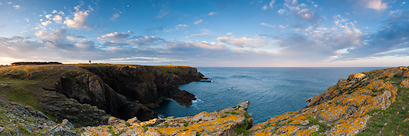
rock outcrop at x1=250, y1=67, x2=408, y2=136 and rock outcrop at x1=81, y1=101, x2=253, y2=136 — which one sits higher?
rock outcrop at x1=250, y1=67, x2=408, y2=136

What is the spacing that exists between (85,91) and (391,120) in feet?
122

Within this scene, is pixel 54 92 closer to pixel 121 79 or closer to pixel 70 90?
pixel 70 90

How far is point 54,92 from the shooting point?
21219mm

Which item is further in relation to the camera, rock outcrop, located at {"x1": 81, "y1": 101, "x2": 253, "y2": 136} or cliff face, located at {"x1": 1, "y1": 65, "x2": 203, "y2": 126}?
cliff face, located at {"x1": 1, "y1": 65, "x2": 203, "y2": 126}

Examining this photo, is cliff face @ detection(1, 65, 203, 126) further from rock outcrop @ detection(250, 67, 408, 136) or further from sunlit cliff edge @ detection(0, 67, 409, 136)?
rock outcrop @ detection(250, 67, 408, 136)

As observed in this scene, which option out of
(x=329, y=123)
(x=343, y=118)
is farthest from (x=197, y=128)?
(x=343, y=118)

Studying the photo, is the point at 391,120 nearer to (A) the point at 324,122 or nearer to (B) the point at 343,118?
(B) the point at 343,118

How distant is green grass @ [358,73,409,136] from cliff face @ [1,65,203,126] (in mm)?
27639

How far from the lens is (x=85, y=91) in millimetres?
26109

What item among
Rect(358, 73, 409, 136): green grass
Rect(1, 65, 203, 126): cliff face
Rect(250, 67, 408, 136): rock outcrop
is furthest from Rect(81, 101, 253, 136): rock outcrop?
Rect(1, 65, 203, 126): cliff face

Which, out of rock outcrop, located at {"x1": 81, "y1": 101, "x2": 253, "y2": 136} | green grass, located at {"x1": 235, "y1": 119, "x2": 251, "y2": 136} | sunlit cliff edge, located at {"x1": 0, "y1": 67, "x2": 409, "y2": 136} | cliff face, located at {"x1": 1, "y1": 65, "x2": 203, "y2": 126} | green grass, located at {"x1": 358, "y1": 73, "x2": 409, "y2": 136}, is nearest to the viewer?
green grass, located at {"x1": 358, "y1": 73, "x2": 409, "y2": 136}

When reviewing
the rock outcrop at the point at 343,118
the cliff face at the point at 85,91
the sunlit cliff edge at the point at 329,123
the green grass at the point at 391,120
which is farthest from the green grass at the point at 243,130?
the cliff face at the point at 85,91

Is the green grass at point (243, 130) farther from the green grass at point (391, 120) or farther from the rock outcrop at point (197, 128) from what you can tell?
the green grass at point (391, 120)

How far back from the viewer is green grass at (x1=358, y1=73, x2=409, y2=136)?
726 cm
